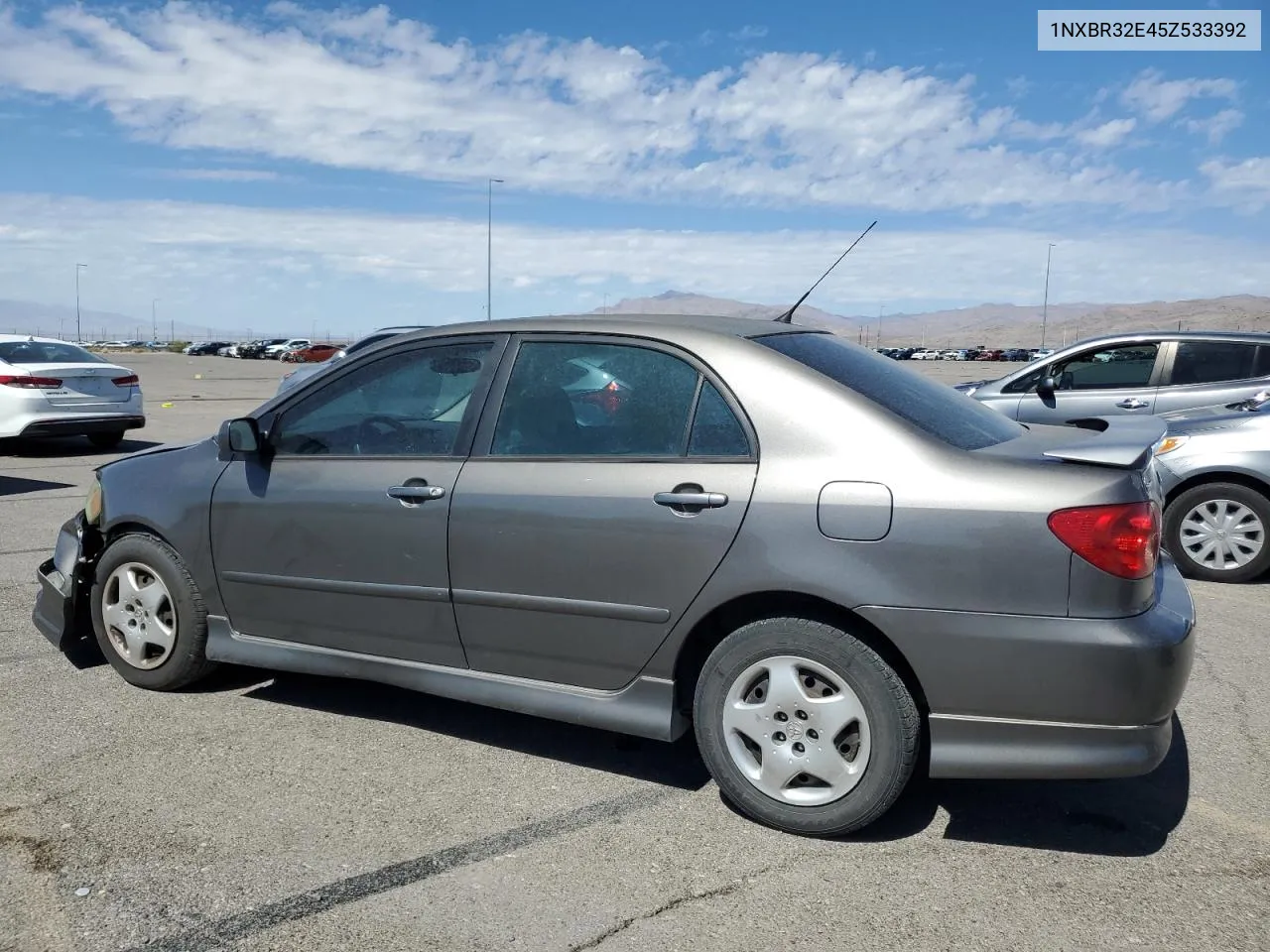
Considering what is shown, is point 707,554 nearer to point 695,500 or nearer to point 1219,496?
point 695,500

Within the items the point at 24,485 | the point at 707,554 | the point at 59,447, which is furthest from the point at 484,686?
the point at 59,447

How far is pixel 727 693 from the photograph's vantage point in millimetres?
3523

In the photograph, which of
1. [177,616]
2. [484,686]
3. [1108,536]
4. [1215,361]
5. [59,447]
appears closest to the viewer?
[1108,536]

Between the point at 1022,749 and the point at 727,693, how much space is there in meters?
0.88

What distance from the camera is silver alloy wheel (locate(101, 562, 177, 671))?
4641 millimetres

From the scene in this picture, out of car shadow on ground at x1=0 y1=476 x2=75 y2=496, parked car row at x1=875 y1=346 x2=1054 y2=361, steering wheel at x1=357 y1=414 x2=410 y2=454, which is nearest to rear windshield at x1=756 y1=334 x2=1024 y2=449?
steering wheel at x1=357 y1=414 x2=410 y2=454

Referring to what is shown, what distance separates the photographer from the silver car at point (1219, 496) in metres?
7.04

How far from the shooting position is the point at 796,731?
3.45 meters

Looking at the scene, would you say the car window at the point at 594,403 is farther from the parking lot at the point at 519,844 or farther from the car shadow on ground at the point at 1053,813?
the car shadow on ground at the point at 1053,813

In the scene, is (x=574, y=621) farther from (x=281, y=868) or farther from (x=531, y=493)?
(x=281, y=868)

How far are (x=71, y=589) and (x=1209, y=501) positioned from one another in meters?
6.47

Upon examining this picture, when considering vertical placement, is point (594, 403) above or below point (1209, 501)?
above

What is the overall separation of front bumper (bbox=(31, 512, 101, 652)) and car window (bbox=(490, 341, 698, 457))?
6.93 ft

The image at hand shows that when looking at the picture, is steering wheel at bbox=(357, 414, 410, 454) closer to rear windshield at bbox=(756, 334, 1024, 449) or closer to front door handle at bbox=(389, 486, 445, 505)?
front door handle at bbox=(389, 486, 445, 505)
